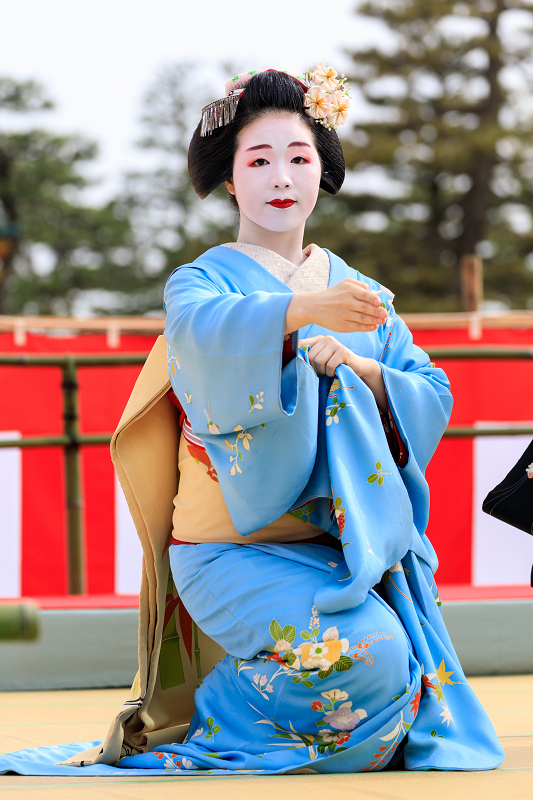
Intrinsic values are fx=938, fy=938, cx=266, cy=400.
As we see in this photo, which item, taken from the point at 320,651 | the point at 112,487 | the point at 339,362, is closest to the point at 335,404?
the point at 339,362

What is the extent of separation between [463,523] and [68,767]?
2580 mm

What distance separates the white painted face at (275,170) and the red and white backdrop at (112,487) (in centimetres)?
208

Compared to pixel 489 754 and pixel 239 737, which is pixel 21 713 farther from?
pixel 489 754

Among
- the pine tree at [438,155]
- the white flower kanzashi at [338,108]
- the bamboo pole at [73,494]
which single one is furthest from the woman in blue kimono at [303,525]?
the pine tree at [438,155]

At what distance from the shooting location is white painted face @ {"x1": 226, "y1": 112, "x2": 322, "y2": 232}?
68.4 inches

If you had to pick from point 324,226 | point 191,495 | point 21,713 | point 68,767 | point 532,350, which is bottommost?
point 21,713

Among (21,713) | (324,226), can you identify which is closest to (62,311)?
(324,226)

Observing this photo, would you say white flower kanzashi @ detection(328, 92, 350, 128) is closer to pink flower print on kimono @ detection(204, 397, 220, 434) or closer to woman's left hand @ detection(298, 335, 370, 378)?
woman's left hand @ detection(298, 335, 370, 378)

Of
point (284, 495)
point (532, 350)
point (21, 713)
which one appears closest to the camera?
point (284, 495)

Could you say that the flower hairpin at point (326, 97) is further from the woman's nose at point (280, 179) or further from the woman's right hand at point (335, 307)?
the woman's right hand at point (335, 307)

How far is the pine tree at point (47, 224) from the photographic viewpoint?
1659 cm

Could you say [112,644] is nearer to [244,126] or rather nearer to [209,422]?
[209,422]

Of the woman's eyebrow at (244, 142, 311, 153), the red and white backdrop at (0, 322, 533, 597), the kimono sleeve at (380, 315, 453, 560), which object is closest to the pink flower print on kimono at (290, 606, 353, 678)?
the kimono sleeve at (380, 315, 453, 560)

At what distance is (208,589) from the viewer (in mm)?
1562
